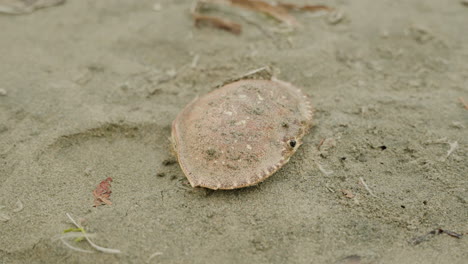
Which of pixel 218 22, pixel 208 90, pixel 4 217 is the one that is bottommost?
pixel 4 217

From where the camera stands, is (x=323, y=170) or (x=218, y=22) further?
(x=218, y=22)

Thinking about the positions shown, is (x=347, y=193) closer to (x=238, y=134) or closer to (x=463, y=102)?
(x=238, y=134)

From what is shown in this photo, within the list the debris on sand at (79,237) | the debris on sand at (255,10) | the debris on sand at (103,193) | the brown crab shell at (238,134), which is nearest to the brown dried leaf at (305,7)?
the debris on sand at (255,10)

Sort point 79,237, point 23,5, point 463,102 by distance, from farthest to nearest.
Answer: point 23,5
point 463,102
point 79,237

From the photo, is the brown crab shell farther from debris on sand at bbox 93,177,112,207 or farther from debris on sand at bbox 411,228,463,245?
debris on sand at bbox 411,228,463,245

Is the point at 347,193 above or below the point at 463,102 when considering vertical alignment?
below

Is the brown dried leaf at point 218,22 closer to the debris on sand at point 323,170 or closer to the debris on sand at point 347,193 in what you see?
the debris on sand at point 323,170

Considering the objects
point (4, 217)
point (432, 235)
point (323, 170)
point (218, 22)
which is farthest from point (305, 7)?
point (4, 217)
